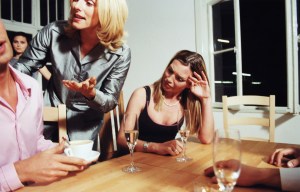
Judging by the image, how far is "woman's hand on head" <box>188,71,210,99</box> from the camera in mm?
1752

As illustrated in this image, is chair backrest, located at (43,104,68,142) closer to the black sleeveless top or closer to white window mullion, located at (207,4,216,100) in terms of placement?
the black sleeveless top

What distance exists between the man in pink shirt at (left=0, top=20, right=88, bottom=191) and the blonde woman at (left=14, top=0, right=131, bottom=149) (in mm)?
400

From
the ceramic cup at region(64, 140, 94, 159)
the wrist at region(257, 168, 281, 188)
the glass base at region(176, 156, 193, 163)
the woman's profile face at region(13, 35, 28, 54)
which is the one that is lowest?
the glass base at region(176, 156, 193, 163)

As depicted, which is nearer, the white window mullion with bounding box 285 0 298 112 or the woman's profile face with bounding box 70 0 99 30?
the woman's profile face with bounding box 70 0 99 30

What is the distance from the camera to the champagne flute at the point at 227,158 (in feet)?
1.89

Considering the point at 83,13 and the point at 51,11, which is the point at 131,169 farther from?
the point at 51,11

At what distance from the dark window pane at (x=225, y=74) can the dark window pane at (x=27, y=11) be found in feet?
9.52

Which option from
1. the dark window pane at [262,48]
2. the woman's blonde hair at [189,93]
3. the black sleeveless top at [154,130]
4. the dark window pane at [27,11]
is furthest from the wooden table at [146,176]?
the dark window pane at [27,11]

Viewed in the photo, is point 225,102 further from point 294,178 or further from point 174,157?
point 294,178

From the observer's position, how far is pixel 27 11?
13.0 ft

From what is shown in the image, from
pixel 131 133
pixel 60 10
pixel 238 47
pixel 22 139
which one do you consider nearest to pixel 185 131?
pixel 131 133

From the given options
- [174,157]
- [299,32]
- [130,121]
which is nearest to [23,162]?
[130,121]

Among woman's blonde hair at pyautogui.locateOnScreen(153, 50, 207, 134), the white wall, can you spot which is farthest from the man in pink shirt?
the white wall

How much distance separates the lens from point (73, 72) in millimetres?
1505
